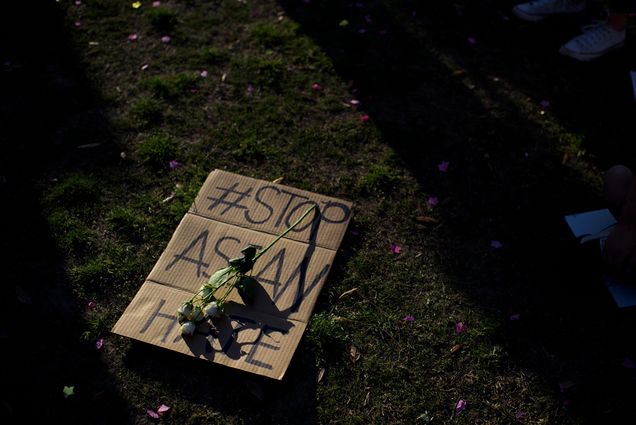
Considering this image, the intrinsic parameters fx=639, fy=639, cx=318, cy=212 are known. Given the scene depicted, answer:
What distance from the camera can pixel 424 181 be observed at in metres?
3.77

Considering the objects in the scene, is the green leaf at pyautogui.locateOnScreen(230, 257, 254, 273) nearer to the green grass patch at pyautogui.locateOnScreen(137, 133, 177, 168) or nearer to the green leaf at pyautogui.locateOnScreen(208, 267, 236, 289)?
the green leaf at pyautogui.locateOnScreen(208, 267, 236, 289)

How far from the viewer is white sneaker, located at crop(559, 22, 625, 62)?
4.52 m

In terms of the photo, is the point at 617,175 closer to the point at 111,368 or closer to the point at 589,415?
the point at 589,415

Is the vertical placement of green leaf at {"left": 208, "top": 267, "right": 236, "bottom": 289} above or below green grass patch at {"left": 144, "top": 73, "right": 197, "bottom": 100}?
below

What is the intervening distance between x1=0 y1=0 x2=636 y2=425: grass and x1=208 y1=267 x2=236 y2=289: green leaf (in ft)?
1.27

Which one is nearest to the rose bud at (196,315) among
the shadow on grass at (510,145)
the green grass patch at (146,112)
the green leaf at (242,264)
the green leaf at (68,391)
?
the green leaf at (242,264)

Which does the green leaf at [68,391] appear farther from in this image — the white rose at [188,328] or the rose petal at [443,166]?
the rose petal at [443,166]

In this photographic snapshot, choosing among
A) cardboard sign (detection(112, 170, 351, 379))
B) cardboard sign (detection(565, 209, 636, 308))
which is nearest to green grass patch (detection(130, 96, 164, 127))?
cardboard sign (detection(112, 170, 351, 379))

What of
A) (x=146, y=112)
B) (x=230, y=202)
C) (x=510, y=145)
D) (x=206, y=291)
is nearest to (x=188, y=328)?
(x=206, y=291)

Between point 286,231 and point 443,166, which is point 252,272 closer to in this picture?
point 286,231

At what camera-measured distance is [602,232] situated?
133 inches

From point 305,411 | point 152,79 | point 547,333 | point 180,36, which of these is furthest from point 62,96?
point 547,333

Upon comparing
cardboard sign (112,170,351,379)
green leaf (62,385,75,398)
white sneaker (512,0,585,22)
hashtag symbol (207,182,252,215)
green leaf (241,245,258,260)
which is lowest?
green leaf (62,385,75,398)

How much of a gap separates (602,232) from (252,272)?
1.85m
